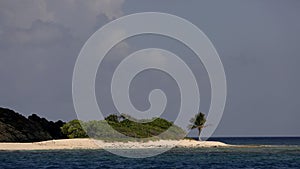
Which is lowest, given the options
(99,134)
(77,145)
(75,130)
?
(77,145)

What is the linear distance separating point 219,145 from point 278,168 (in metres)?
77.7

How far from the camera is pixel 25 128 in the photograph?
516ft

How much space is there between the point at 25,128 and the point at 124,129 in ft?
91.2

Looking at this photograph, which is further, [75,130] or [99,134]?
[75,130]

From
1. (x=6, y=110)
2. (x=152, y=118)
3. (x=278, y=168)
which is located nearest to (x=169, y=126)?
(x=152, y=118)

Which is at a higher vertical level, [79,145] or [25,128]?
[25,128]

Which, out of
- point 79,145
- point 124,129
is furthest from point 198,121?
point 79,145

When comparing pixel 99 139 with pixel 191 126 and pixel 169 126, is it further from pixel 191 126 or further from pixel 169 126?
pixel 191 126

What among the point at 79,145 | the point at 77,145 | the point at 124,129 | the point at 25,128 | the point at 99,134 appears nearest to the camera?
the point at 77,145

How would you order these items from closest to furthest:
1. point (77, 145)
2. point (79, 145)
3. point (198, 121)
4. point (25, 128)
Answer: point (77, 145), point (79, 145), point (25, 128), point (198, 121)

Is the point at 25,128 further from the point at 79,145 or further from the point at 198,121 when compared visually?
the point at 198,121

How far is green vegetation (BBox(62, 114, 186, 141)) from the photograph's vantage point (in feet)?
463

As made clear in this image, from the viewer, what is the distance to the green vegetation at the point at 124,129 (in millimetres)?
141000

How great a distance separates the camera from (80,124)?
146875 mm
